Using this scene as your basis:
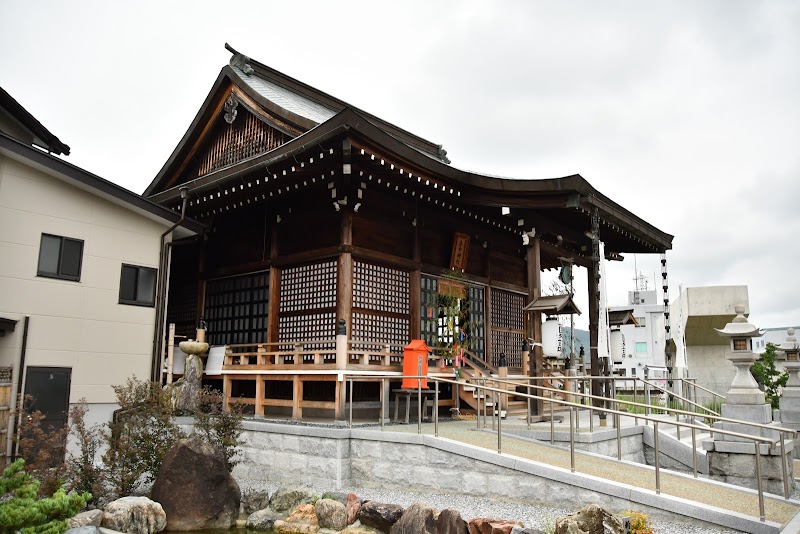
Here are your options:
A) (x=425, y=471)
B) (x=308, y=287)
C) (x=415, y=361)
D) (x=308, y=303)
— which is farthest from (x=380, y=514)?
(x=308, y=287)

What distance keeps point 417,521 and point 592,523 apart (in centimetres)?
233

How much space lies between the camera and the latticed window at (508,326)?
16.6 metres

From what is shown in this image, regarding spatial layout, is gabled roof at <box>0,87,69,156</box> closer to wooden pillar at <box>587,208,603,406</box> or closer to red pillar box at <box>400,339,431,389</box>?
red pillar box at <box>400,339,431,389</box>

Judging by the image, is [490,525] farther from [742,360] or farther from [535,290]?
[535,290]

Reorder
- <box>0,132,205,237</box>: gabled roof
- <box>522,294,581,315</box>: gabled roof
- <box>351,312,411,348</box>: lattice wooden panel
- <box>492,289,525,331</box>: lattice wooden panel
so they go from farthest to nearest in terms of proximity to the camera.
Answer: <box>492,289,525,331</box>: lattice wooden panel, <box>522,294,581,315</box>: gabled roof, <box>351,312,411,348</box>: lattice wooden panel, <box>0,132,205,237</box>: gabled roof

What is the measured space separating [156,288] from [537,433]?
27.6 ft

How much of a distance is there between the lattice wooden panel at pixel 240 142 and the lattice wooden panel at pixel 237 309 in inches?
120

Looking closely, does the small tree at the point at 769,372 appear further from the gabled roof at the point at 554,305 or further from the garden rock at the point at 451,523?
the garden rock at the point at 451,523

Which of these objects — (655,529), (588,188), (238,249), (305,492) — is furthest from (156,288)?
(655,529)

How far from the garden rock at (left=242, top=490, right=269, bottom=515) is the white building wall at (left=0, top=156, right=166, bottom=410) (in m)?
4.22

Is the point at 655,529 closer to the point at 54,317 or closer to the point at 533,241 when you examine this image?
the point at 533,241

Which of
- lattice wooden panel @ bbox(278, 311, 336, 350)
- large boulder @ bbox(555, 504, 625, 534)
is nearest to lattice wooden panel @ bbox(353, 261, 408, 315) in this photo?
lattice wooden panel @ bbox(278, 311, 336, 350)

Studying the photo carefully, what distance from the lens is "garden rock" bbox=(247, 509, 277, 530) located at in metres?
8.88

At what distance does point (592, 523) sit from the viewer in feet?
21.2
